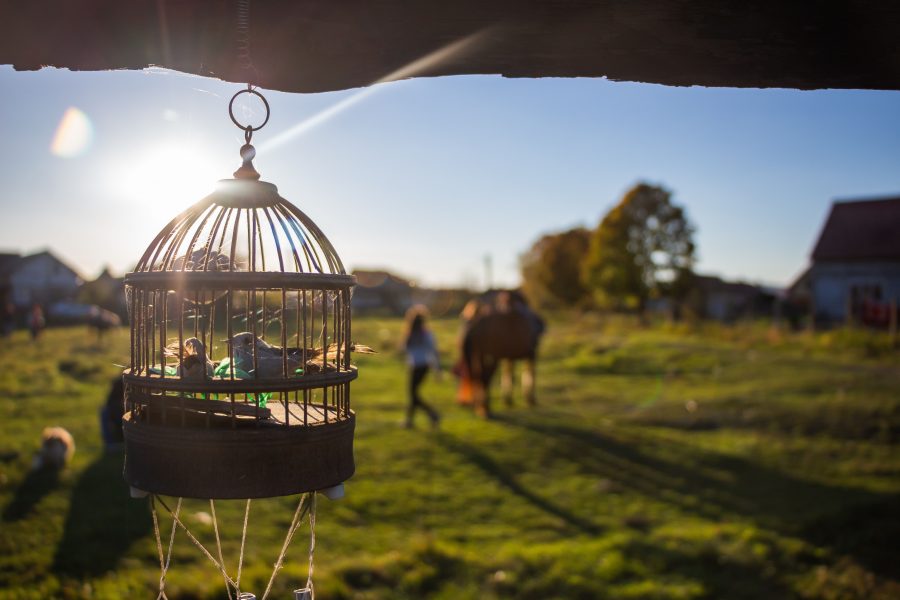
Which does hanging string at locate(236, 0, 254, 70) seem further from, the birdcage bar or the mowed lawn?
the mowed lawn

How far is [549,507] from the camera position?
671cm

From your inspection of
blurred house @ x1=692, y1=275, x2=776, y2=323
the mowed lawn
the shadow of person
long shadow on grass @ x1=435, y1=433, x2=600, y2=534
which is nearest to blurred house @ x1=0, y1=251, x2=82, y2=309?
the mowed lawn

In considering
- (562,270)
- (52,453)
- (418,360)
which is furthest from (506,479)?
(562,270)

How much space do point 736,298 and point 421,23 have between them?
158 feet

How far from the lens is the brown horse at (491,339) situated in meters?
10.0

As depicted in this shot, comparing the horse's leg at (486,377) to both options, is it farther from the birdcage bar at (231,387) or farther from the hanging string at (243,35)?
the hanging string at (243,35)

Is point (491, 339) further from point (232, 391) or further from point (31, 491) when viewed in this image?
point (232, 391)

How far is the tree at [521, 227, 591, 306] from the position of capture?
4241cm

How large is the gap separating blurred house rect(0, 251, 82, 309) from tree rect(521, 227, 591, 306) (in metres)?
25.5

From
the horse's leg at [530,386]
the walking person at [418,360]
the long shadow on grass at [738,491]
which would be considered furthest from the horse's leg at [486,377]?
the long shadow on grass at [738,491]

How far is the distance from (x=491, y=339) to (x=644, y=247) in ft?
78.8

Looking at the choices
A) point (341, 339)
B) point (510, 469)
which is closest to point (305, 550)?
point (510, 469)

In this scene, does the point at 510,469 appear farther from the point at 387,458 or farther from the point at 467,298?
the point at 467,298

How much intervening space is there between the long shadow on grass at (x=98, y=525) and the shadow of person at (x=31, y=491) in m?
0.26
